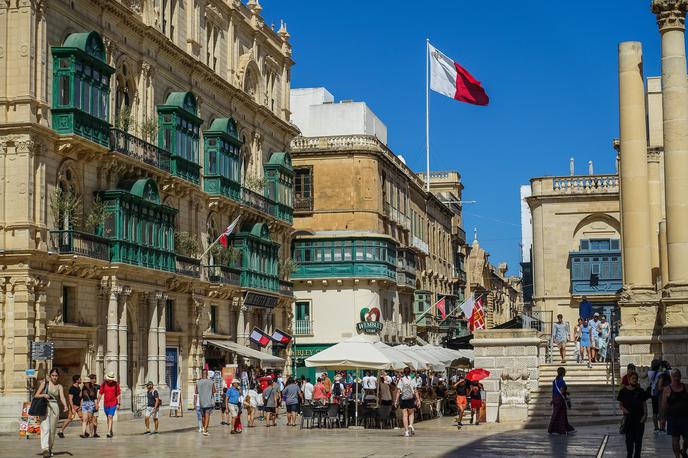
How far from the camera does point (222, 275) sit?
50125 mm

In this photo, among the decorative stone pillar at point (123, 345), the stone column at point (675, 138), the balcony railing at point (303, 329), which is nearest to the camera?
the stone column at point (675, 138)

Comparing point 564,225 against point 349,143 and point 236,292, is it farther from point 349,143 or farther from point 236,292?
point 236,292

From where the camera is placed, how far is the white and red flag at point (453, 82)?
53.7m

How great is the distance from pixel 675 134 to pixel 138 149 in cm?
1885

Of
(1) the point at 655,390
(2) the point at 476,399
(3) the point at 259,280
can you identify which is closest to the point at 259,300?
(3) the point at 259,280

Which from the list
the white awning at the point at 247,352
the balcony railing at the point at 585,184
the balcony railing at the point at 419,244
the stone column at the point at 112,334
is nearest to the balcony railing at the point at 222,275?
the white awning at the point at 247,352

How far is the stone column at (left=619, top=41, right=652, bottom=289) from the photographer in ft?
119

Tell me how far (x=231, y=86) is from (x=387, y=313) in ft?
75.9

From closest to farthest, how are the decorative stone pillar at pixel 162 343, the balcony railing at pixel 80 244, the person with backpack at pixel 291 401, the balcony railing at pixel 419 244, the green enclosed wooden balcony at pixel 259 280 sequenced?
the balcony railing at pixel 80 244 < the person with backpack at pixel 291 401 < the decorative stone pillar at pixel 162 343 < the green enclosed wooden balcony at pixel 259 280 < the balcony railing at pixel 419 244

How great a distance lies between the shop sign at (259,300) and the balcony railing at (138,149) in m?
10.2

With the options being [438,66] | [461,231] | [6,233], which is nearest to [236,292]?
[438,66]

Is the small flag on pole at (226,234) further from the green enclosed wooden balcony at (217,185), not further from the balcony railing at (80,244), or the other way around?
the balcony railing at (80,244)

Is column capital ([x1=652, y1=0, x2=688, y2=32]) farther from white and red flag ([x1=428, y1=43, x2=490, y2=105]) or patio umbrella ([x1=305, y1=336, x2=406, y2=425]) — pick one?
white and red flag ([x1=428, y1=43, x2=490, y2=105])

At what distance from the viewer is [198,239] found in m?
48.6
